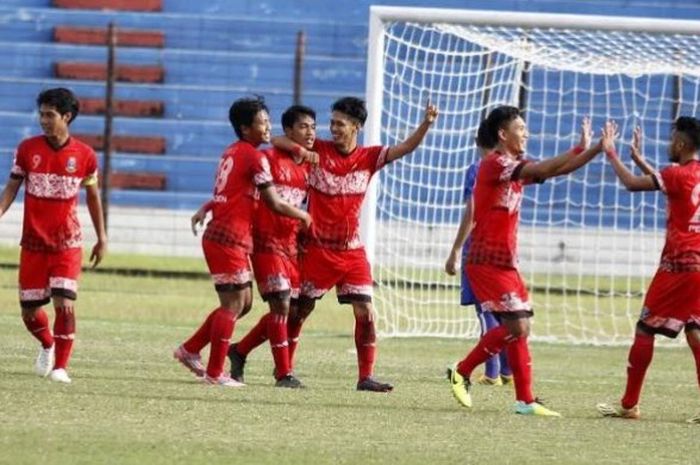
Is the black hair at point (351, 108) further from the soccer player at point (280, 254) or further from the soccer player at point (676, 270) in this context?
the soccer player at point (676, 270)

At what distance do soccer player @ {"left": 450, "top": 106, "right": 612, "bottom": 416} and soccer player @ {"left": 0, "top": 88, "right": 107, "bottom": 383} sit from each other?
2.41m

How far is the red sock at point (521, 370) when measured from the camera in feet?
35.2

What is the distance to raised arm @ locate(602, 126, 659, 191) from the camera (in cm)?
1016

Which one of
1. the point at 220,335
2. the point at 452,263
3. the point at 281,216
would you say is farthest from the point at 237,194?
the point at 452,263

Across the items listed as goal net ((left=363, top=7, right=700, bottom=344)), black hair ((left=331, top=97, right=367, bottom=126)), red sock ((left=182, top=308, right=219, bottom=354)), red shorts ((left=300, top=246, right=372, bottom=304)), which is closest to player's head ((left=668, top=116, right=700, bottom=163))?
black hair ((left=331, top=97, right=367, bottom=126))

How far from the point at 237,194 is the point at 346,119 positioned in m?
0.92

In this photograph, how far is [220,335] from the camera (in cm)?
1158

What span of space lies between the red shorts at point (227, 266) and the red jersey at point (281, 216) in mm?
445

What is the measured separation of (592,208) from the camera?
1066 inches

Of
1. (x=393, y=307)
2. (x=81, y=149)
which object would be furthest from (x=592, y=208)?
(x=81, y=149)

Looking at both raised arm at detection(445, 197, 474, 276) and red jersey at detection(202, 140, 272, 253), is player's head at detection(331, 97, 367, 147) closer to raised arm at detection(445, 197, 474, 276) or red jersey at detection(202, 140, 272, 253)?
red jersey at detection(202, 140, 272, 253)

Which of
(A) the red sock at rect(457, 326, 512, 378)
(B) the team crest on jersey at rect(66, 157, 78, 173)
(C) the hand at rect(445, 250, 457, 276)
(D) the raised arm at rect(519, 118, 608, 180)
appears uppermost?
(D) the raised arm at rect(519, 118, 608, 180)

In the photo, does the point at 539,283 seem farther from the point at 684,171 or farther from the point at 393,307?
the point at 684,171

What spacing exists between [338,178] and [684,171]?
2348 mm
